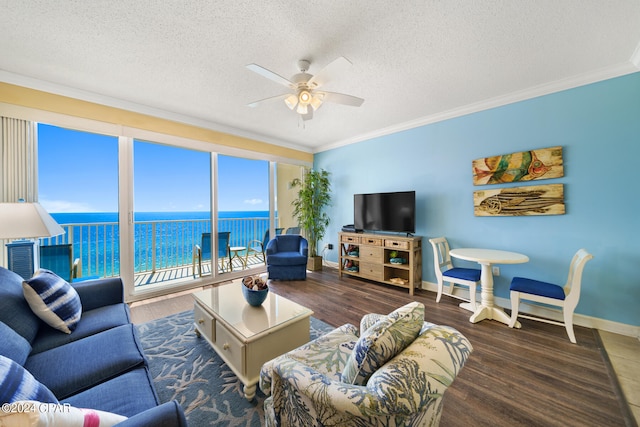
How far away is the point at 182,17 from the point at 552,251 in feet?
13.9

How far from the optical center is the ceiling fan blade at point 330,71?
1.72 meters

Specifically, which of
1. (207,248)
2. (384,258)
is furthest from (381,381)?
(207,248)

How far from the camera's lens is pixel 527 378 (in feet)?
5.37

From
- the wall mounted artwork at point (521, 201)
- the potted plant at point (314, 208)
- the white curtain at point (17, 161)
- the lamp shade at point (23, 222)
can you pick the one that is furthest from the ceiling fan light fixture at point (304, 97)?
the white curtain at point (17, 161)

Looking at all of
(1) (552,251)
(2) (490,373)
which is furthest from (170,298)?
(1) (552,251)

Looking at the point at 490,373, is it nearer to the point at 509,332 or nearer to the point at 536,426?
the point at 536,426

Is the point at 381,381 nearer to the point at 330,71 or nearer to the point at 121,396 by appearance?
the point at 121,396

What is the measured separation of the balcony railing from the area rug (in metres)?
1.68

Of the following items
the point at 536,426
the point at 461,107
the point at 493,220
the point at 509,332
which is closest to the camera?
the point at 536,426

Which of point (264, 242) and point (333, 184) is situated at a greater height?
point (333, 184)

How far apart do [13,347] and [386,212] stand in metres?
3.74

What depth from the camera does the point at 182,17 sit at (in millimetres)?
1663

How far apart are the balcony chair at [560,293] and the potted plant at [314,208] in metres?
3.20

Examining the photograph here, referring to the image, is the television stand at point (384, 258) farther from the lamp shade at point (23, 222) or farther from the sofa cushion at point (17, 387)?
the lamp shade at point (23, 222)
